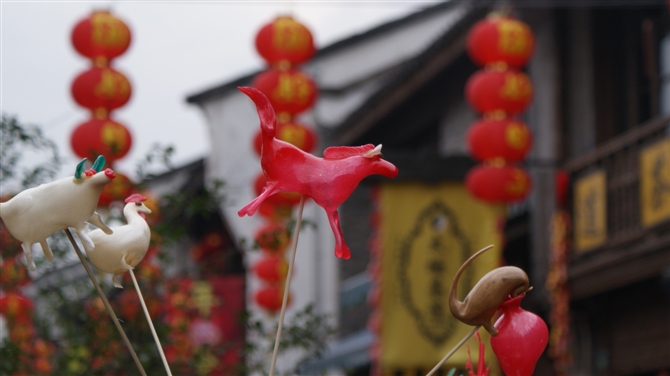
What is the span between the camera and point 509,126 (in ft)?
26.8

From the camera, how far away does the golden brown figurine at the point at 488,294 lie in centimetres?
216

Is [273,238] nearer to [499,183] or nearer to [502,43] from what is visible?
[499,183]

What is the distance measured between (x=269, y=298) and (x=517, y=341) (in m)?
8.84

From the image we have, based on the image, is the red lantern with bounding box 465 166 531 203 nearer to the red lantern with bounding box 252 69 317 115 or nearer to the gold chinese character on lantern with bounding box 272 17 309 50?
the red lantern with bounding box 252 69 317 115

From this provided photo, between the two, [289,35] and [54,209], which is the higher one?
[54,209]

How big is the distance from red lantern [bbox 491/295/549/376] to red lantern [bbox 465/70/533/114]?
596 cm

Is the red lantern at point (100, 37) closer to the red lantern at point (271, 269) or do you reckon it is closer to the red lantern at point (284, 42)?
the red lantern at point (284, 42)

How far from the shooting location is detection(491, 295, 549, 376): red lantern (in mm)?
2191

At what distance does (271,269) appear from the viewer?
413 inches

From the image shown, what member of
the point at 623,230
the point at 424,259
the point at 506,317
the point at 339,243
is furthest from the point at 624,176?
the point at 339,243

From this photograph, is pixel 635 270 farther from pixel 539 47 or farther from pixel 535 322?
pixel 535 322

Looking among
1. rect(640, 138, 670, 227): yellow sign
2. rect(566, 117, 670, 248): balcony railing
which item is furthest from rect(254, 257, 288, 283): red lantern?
rect(640, 138, 670, 227): yellow sign

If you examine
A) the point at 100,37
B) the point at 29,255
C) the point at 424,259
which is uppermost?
the point at 100,37

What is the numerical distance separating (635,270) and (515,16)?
9.35 feet
